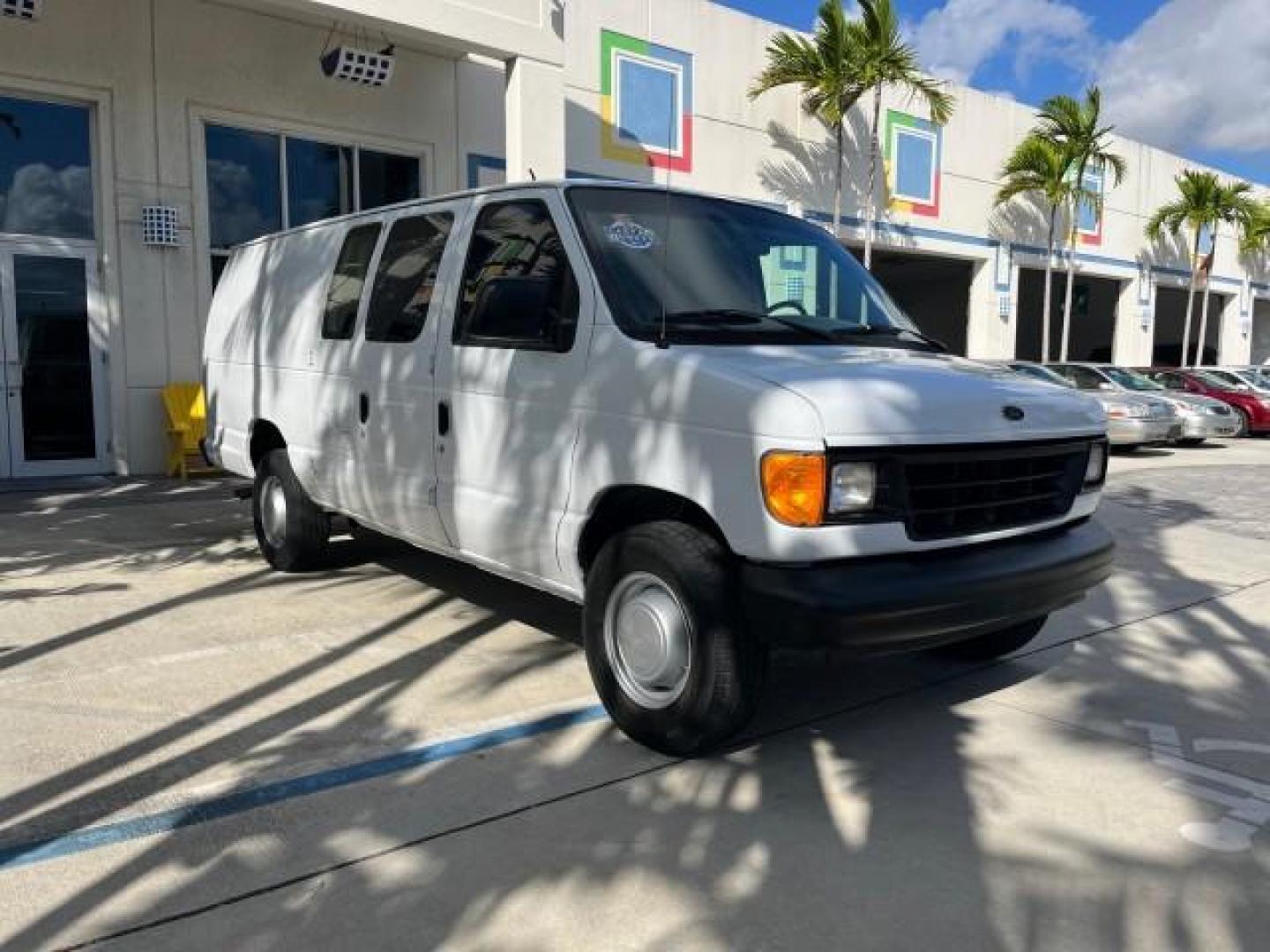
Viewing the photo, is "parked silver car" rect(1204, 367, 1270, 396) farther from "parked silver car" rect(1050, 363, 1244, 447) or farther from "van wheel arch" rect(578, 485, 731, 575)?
"van wheel arch" rect(578, 485, 731, 575)

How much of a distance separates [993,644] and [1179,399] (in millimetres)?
15533

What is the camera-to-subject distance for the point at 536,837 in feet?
10.9

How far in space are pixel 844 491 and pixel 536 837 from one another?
1506 mm

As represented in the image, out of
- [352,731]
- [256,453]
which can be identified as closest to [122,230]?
[256,453]

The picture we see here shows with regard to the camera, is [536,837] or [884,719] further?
[884,719]

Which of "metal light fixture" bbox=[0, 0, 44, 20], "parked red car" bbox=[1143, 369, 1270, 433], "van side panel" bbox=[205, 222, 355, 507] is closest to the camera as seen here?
"van side panel" bbox=[205, 222, 355, 507]

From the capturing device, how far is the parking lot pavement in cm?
288

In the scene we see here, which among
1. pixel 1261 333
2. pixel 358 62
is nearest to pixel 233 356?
pixel 358 62

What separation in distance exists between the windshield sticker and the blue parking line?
197cm

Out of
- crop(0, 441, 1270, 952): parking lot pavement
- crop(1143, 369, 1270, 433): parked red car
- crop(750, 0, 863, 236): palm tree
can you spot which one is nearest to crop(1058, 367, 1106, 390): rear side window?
crop(1143, 369, 1270, 433): parked red car

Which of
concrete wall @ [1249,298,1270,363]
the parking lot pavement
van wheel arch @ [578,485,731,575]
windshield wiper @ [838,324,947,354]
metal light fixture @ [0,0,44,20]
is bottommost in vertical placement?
the parking lot pavement

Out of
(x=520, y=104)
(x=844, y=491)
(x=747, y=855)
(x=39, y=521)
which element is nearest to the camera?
(x=747, y=855)

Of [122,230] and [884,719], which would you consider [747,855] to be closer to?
[884,719]

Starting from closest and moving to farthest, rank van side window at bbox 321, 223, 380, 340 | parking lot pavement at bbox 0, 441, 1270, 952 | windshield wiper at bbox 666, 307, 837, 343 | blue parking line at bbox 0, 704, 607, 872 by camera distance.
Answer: parking lot pavement at bbox 0, 441, 1270, 952
blue parking line at bbox 0, 704, 607, 872
windshield wiper at bbox 666, 307, 837, 343
van side window at bbox 321, 223, 380, 340
